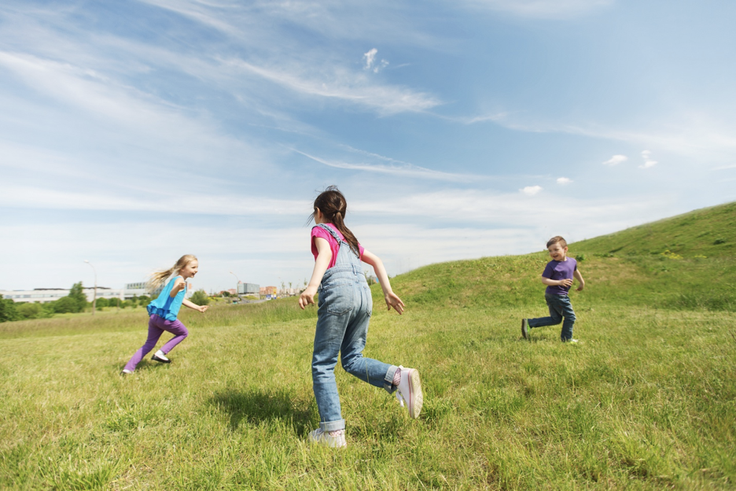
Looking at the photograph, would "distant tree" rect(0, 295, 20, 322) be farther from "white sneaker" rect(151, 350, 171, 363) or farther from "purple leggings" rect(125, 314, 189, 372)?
"purple leggings" rect(125, 314, 189, 372)

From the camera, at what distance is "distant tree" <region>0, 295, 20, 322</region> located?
210 ft

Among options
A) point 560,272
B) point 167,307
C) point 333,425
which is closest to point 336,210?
point 333,425

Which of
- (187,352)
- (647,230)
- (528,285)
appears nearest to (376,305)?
(528,285)

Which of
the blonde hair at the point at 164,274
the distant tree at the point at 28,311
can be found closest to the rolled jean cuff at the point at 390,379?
the blonde hair at the point at 164,274

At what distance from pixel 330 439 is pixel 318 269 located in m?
1.40

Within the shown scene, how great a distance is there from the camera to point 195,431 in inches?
128

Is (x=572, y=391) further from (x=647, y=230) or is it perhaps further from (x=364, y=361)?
(x=647, y=230)

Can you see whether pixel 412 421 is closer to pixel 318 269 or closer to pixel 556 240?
pixel 318 269

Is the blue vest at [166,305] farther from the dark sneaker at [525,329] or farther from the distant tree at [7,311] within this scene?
the distant tree at [7,311]

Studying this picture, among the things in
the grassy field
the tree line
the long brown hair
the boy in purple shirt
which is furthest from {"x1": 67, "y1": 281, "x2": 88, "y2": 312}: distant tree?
the long brown hair

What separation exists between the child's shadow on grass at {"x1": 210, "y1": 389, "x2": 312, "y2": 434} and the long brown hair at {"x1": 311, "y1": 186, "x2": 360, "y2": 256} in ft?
5.80

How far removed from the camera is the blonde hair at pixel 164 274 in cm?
670

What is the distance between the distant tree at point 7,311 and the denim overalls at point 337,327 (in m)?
88.2

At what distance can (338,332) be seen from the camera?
10.3ft
